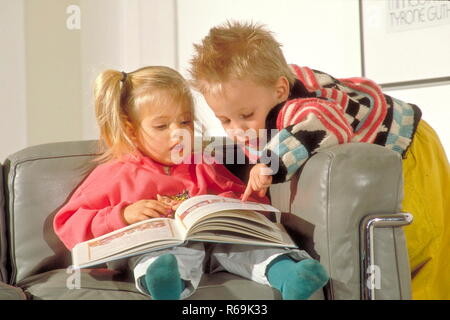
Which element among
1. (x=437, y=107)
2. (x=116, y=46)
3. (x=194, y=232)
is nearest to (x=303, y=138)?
(x=194, y=232)

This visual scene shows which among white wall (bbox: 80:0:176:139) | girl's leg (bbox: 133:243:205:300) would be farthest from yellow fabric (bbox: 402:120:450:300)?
white wall (bbox: 80:0:176:139)

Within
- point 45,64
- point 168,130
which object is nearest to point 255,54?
point 168,130

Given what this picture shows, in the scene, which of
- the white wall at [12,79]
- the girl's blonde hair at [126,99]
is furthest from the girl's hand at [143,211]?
the white wall at [12,79]

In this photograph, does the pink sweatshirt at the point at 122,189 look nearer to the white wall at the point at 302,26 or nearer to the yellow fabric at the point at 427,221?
the yellow fabric at the point at 427,221

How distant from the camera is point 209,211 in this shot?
3.30ft

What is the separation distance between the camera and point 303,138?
1136 mm

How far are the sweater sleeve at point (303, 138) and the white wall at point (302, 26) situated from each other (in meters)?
0.82

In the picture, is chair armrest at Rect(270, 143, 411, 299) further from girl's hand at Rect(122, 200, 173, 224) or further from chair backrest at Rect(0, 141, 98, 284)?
chair backrest at Rect(0, 141, 98, 284)

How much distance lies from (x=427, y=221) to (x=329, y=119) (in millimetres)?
334

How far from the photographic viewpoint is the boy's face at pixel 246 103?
1311mm

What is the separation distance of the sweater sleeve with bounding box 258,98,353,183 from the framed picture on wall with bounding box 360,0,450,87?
82 centimetres

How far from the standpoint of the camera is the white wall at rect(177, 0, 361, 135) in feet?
6.63
